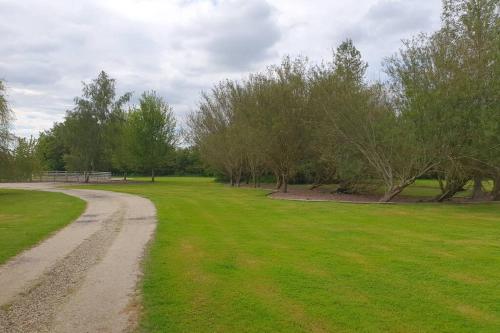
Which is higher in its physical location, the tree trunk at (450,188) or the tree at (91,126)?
the tree at (91,126)

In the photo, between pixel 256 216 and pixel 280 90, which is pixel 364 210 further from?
pixel 280 90

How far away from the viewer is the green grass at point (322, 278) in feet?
16.8

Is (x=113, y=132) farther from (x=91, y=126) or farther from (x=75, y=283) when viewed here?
(x=75, y=283)

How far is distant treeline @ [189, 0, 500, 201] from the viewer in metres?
18.6

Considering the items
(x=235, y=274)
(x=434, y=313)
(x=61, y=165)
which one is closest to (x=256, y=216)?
(x=235, y=274)

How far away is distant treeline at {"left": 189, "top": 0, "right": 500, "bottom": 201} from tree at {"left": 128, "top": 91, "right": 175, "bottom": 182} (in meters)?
18.7

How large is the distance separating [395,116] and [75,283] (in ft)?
58.4

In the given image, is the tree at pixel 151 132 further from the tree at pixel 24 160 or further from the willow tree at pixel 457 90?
the willow tree at pixel 457 90

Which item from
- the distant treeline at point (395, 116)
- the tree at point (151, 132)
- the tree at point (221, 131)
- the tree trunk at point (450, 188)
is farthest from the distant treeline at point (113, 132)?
the tree trunk at point (450, 188)

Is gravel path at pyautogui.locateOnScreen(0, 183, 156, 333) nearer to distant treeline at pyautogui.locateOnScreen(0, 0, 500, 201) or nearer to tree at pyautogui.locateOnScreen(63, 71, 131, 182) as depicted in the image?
distant treeline at pyautogui.locateOnScreen(0, 0, 500, 201)

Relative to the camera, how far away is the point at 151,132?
50625 millimetres

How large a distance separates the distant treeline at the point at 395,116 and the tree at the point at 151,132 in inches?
737

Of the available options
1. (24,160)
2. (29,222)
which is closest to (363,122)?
(29,222)

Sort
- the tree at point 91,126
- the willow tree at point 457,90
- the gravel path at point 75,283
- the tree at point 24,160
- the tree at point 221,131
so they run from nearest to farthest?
the gravel path at point 75,283, the willow tree at point 457,90, the tree at point 24,160, the tree at point 221,131, the tree at point 91,126
